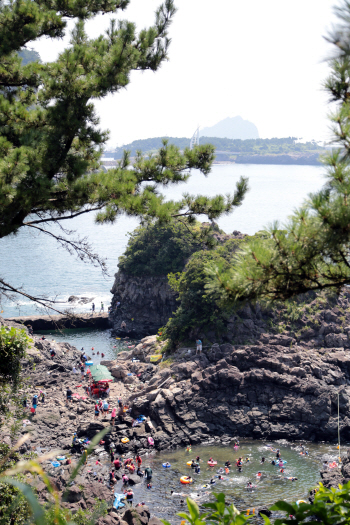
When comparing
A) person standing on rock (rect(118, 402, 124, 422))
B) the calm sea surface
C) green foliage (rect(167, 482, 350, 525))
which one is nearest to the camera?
green foliage (rect(167, 482, 350, 525))

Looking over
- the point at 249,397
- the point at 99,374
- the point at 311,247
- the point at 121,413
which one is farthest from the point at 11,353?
the point at 99,374

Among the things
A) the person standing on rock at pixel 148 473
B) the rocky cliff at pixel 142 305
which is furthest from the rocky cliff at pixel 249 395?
the rocky cliff at pixel 142 305

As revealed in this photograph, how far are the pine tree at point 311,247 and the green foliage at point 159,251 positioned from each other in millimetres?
33744

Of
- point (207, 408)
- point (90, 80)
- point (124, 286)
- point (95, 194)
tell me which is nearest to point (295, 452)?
point (207, 408)

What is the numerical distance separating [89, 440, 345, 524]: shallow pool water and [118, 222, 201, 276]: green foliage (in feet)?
69.2

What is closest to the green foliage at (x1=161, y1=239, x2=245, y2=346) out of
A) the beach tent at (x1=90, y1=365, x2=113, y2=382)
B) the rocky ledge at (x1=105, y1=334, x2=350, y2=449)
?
the rocky ledge at (x1=105, y1=334, x2=350, y2=449)

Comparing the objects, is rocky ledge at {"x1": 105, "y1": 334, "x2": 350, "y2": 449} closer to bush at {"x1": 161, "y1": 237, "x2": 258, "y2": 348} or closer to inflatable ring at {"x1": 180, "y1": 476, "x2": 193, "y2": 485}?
bush at {"x1": 161, "y1": 237, "x2": 258, "y2": 348}

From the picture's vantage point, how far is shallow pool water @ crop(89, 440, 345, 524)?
16.3 meters

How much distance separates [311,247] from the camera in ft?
16.4

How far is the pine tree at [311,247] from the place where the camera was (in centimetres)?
469

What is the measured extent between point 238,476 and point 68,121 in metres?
16.2

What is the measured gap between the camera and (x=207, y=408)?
22.2 metres

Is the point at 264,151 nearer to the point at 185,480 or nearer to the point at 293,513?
→ the point at 185,480

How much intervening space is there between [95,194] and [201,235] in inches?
122
